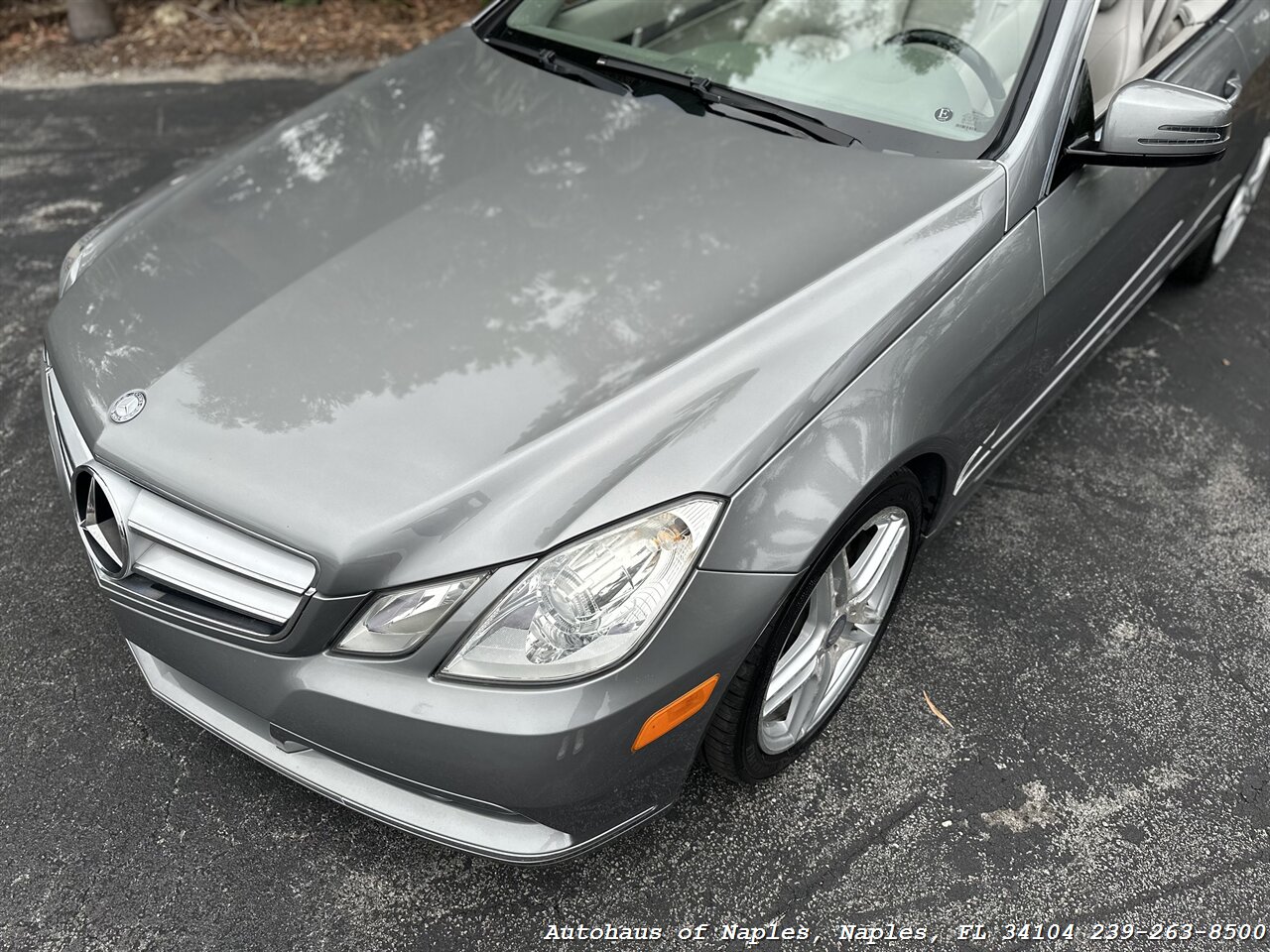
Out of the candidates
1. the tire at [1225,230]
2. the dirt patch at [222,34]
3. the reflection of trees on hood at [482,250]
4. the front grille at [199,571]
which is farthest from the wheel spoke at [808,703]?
the dirt patch at [222,34]

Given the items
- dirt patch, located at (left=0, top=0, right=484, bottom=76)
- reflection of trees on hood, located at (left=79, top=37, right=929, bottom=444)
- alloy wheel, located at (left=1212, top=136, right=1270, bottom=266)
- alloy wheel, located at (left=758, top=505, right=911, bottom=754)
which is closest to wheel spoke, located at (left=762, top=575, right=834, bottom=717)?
alloy wheel, located at (left=758, top=505, right=911, bottom=754)

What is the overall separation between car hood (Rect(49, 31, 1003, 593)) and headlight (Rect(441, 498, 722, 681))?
51 mm

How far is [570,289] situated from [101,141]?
3645 millimetres

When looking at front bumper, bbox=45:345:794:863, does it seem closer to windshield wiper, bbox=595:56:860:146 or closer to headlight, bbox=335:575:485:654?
headlight, bbox=335:575:485:654

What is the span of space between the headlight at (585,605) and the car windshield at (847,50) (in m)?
1.14

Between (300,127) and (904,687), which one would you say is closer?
(904,687)

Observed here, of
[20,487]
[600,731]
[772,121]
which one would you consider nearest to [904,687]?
[600,731]

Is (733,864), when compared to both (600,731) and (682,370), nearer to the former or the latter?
(600,731)

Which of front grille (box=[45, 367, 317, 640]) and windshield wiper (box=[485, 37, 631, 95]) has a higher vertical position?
windshield wiper (box=[485, 37, 631, 95])

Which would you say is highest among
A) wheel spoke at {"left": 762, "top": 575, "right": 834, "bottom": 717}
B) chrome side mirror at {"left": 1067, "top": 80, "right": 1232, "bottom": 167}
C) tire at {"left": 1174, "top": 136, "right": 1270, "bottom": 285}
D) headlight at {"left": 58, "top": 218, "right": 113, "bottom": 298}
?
headlight at {"left": 58, "top": 218, "right": 113, "bottom": 298}

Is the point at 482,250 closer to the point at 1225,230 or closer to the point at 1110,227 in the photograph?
the point at 1110,227

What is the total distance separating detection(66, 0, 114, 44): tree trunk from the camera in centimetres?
560

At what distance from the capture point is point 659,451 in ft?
5.85

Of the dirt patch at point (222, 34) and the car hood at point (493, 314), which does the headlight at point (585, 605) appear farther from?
the dirt patch at point (222, 34)
